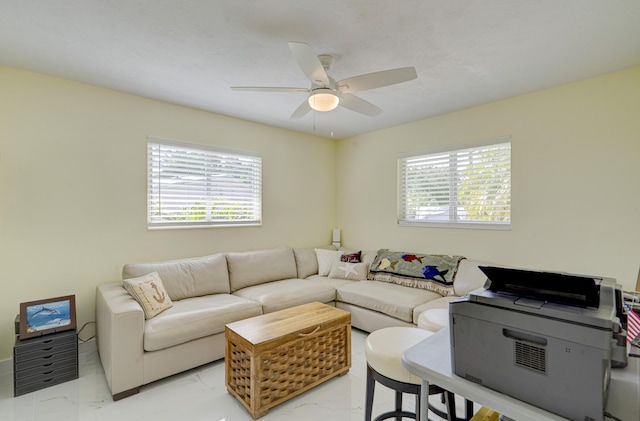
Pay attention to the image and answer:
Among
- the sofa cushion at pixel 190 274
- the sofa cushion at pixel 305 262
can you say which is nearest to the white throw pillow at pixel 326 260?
the sofa cushion at pixel 305 262

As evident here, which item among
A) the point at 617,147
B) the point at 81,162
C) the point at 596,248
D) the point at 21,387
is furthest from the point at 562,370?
the point at 81,162

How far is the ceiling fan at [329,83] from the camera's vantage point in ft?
5.96

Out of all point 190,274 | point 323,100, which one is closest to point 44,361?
point 190,274

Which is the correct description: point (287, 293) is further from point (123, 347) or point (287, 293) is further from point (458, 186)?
point (458, 186)

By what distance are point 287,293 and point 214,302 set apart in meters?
0.75

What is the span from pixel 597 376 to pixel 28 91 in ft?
12.8

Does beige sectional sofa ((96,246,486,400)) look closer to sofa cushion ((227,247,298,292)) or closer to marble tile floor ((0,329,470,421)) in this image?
sofa cushion ((227,247,298,292))

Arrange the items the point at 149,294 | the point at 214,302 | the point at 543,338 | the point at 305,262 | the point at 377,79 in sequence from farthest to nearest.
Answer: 1. the point at 305,262
2. the point at 214,302
3. the point at 149,294
4. the point at 377,79
5. the point at 543,338

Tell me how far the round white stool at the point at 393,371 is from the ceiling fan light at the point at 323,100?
5.25 ft

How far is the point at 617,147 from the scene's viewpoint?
8.46ft

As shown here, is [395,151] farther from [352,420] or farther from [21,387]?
[21,387]

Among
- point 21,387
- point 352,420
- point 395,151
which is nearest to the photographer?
point 352,420

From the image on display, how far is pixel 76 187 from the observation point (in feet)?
9.18

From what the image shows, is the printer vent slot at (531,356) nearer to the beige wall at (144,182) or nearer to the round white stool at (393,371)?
the round white stool at (393,371)
